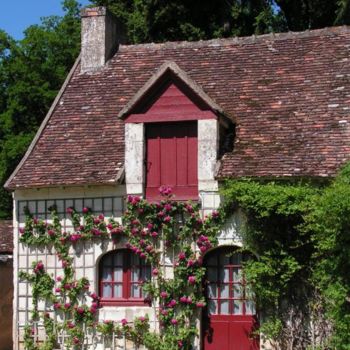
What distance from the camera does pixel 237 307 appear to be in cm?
1525

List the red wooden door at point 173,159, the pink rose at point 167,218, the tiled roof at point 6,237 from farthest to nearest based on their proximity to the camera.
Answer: the tiled roof at point 6,237, the red wooden door at point 173,159, the pink rose at point 167,218

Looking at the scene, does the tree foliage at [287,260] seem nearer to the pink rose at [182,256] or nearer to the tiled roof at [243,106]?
the tiled roof at [243,106]

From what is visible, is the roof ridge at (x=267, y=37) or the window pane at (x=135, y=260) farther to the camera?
the roof ridge at (x=267, y=37)

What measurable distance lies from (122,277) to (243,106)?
4453mm

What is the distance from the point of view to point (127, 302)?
51.8 ft

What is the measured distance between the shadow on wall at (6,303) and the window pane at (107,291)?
4.14m

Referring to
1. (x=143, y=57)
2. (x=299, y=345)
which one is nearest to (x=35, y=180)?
(x=143, y=57)

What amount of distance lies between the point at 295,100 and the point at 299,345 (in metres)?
5.18

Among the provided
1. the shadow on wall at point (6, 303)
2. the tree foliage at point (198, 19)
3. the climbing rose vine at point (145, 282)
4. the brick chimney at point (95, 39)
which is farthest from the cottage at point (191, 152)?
the tree foliage at point (198, 19)

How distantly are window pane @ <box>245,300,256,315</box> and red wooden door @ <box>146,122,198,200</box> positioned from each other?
233 centimetres

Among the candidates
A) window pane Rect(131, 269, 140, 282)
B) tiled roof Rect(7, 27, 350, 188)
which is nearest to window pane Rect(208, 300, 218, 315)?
window pane Rect(131, 269, 140, 282)

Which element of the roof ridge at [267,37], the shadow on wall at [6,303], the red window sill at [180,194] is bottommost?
the shadow on wall at [6,303]

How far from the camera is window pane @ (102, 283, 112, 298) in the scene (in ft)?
52.5

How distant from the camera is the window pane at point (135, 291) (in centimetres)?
1582
